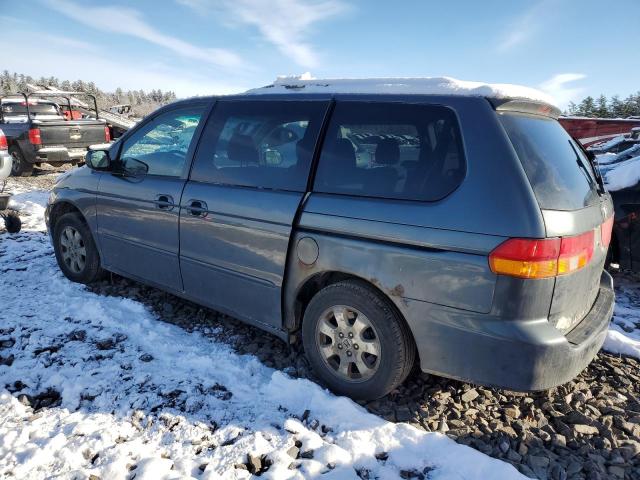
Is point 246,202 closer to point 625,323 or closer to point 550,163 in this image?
point 550,163

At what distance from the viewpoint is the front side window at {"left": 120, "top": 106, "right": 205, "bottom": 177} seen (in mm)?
3559

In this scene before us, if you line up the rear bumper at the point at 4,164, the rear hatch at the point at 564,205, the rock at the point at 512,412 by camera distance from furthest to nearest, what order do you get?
the rear bumper at the point at 4,164 → the rock at the point at 512,412 → the rear hatch at the point at 564,205

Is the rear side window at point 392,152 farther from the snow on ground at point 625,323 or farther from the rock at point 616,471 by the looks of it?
the snow on ground at point 625,323

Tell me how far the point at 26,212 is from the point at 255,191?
20.9 ft

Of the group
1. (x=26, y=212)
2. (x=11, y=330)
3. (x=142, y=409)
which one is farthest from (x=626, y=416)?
(x=26, y=212)

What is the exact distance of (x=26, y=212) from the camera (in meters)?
A: 7.51

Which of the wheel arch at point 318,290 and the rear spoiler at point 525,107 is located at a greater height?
the rear spoiler at point 525,107

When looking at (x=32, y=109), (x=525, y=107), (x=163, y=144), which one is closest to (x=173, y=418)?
(x=163, y=144)

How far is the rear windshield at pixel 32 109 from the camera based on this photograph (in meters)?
12.7

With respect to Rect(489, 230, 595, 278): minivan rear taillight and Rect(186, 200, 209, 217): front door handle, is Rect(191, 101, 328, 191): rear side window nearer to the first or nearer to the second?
Rect(186, 200, 209, 217): front door handle

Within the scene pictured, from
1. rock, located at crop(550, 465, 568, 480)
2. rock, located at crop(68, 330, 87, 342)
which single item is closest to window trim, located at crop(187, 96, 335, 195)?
rock, located at crop(68, 330, 87, 342)

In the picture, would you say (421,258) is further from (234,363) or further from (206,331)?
(206,331)

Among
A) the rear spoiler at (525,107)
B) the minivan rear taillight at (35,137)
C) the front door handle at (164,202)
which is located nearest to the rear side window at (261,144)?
the front door handle at (164,202)

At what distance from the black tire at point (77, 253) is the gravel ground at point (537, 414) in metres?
1.70
